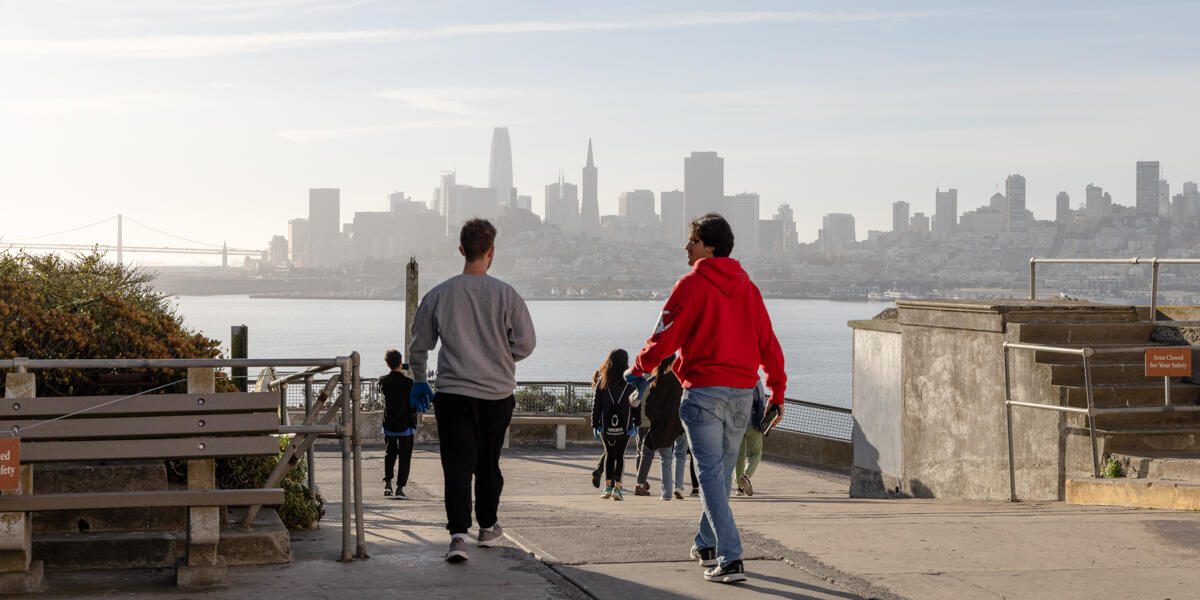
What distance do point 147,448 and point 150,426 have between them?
0.32 ft

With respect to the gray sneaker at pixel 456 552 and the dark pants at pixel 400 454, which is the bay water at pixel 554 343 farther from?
the gray sneaker at pixel 456 552

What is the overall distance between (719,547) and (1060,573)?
5.14 ft

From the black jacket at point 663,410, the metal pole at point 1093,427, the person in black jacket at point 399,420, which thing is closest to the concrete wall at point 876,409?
the metal pole at point 1093,427

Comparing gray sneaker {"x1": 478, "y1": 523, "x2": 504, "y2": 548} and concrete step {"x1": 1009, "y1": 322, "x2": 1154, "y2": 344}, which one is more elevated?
concrete step {"x1": 1009, "y1": 322, "x2": 1154, "y2": 344}

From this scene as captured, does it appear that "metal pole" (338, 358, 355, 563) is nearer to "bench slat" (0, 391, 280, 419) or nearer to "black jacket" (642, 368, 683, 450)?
"bench slat" (0, 391, 280, 419)

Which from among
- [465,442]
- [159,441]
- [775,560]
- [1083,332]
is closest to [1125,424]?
[1083,332]

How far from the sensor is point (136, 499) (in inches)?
204

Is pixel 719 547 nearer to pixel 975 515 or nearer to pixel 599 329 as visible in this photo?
pixel 975 515

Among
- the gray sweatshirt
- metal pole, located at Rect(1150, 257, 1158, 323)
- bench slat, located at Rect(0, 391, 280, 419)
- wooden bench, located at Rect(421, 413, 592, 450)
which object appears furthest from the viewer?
wooden bench, located at Rect(421, 413, 592, 450)

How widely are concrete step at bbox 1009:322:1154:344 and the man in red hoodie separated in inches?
223

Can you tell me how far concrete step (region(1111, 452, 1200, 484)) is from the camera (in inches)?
344

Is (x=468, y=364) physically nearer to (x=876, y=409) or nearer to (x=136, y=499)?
(x=136, y=499)

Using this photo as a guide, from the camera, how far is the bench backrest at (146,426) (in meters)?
5.13

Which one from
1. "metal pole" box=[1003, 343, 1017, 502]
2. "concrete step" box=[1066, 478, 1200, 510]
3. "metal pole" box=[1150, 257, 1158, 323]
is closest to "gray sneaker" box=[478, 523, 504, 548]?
"concrete step" box=[1066, 478, 1200, 510]
